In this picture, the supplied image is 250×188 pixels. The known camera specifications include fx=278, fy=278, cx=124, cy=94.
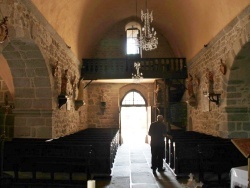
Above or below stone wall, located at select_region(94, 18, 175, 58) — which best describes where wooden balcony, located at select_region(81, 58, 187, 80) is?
below

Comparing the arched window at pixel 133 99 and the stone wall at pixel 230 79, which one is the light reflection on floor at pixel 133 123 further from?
the stone wall at pixel 230 79

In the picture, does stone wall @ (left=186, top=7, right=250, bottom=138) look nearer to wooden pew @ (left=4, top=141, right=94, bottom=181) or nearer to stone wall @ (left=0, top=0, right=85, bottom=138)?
wooden pew @ (left=4, top=141, right=94, bottom=181)

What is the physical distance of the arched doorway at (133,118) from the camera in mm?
17219

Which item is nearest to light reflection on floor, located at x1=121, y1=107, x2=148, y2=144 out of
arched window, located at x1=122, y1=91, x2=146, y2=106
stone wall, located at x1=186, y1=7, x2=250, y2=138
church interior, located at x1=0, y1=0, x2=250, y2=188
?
arched window, located at x1=122, y1=91, x2=146, y2=106

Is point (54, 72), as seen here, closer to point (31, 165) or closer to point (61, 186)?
point (31, 165)

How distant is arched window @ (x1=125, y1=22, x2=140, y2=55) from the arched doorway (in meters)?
2.52

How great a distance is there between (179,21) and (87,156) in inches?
355

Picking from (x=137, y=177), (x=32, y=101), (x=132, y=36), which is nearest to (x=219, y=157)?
(x=137, y=177)

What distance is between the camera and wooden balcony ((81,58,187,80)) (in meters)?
13.8

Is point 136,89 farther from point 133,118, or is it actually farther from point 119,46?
point 119,46

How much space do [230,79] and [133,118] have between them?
36.0 feet

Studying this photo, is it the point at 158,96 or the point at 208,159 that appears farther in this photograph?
the point at 158,96

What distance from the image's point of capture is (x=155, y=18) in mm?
15516

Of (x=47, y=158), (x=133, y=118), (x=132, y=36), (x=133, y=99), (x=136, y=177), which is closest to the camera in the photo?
(x=47, y=158)
